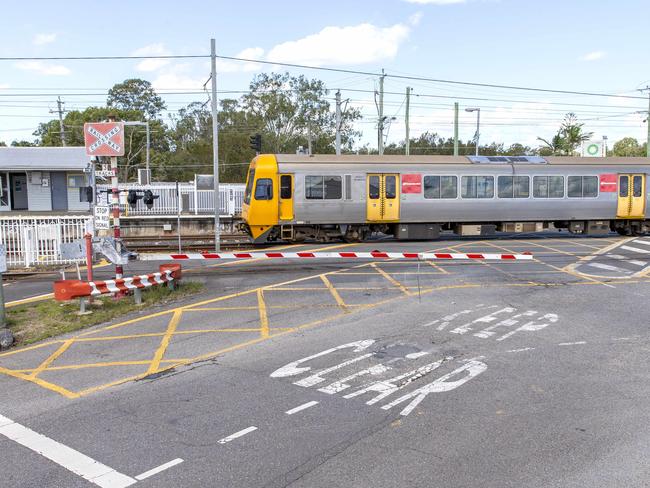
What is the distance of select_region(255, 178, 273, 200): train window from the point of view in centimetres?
1944

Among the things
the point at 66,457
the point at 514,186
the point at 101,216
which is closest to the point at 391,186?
the point at 514,186

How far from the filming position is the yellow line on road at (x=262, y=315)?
364 inches

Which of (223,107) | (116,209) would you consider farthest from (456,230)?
(223,107)

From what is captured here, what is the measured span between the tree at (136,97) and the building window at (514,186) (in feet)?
194

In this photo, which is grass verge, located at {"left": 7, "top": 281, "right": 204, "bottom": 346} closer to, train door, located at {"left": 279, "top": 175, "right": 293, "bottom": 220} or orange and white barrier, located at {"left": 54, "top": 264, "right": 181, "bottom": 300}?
orange and white barrier, located at {"left": 54, "top": 264, "right": 181, "bottom": 300}

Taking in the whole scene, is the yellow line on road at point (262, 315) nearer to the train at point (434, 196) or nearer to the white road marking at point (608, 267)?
the train at point (434, 196)

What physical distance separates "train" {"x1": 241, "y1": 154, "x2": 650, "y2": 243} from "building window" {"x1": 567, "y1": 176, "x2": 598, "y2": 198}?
0.04 meters

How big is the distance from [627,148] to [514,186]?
197 feet

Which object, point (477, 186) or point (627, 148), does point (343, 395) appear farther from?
point (627, 148)

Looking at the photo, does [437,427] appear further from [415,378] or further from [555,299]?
[555,299]

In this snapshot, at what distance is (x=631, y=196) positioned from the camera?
74.6 ft

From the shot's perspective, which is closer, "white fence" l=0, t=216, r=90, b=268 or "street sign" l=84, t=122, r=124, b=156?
"street sign" l=84, t=122, r=124, b=156

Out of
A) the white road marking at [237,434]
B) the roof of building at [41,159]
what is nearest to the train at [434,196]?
the white road marking at [237,434]

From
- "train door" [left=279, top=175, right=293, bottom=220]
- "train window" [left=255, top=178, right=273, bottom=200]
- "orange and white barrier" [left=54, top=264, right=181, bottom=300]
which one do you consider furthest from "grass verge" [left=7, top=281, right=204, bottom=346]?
"train door" [left=279, top=175, right=293, bottom=220]
